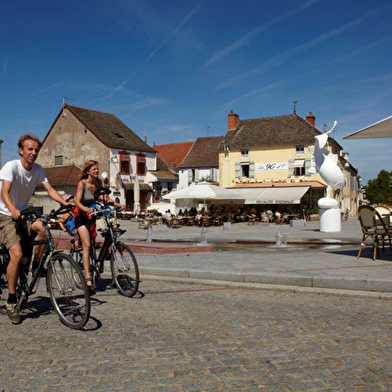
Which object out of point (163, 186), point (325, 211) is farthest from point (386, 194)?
point (325, 211)

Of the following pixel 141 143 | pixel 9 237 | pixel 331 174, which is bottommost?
pixel 9 237

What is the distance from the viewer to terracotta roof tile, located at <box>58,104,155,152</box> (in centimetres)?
4638

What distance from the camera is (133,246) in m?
11.2

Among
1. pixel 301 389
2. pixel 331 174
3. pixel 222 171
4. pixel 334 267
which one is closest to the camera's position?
pixel 301 389

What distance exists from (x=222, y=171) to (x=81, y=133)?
569 inches

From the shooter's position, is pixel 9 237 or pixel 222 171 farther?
pixel 222 171

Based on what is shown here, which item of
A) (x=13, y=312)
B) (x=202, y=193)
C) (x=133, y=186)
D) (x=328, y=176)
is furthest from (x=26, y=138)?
(x=133, y=186)

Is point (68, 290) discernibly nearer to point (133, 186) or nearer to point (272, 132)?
point (272, 132)

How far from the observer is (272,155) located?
41438mm

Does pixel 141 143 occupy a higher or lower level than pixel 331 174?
higher

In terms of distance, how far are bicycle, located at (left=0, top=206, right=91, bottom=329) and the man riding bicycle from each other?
0.10m

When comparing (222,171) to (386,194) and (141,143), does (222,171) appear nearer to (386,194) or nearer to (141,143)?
(141,143)

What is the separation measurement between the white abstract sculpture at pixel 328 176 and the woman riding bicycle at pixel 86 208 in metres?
12.9

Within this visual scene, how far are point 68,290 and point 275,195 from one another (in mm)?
32056
